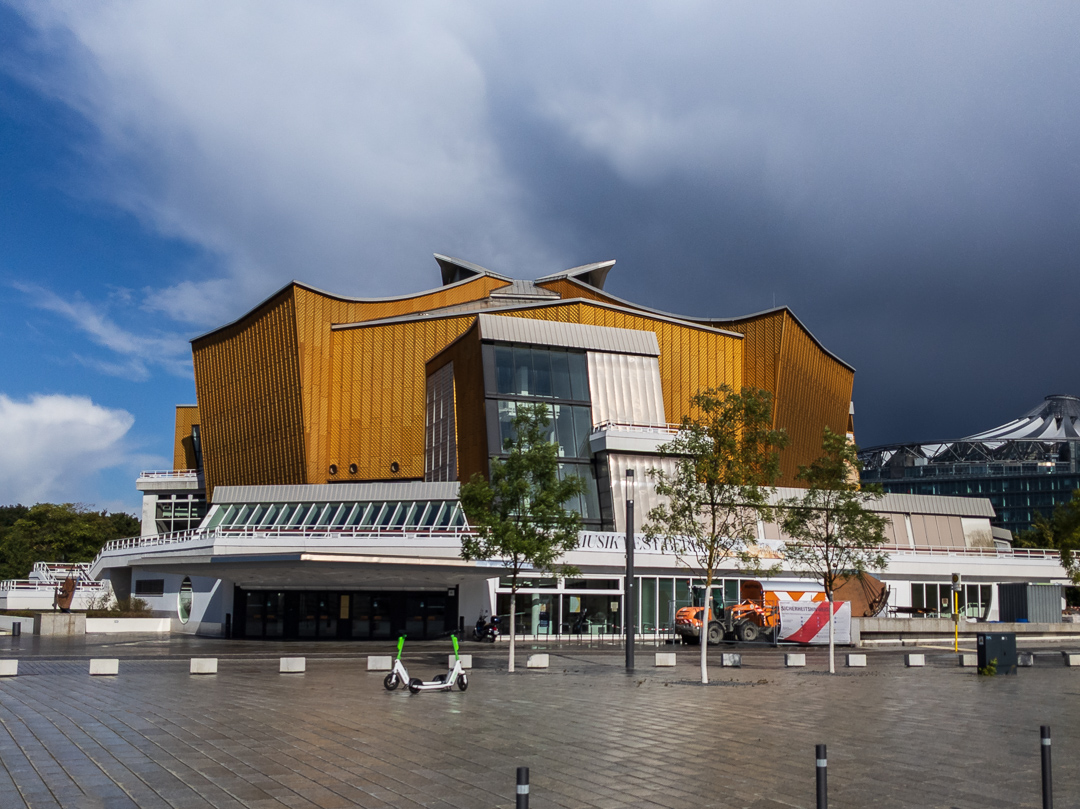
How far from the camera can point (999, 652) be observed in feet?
89.2

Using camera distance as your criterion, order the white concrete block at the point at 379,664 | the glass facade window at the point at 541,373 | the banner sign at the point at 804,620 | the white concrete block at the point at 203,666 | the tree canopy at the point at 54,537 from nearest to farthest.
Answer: the white concrete block at the point at 203,666, the white concrete block at the point at 379,664, the banner sign at the point at 804,620, the glass facade window at the point at 541,373, the tree canopy at the point at 54,537

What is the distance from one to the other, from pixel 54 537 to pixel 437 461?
165 feet

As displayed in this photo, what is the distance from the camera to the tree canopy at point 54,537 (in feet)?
277

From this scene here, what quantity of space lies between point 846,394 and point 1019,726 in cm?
6592

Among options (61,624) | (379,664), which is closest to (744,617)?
(379,664)

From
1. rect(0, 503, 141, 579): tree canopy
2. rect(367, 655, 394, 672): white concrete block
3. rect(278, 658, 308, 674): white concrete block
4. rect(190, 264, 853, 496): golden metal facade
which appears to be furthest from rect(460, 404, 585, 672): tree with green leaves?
rect(0, 503, 141, 579): tree canopy

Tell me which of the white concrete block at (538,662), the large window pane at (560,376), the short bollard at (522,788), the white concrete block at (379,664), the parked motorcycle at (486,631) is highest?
the large window pane at (560,376)

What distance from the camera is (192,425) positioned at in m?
93.3

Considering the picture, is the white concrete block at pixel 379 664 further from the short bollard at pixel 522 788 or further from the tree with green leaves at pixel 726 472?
the short bollard at pixel 522 788

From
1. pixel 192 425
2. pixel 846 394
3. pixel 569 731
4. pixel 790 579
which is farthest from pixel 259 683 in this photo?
pixel 192 425

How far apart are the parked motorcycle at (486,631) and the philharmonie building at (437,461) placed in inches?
80.7

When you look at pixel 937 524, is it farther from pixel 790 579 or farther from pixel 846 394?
pixel 790 579

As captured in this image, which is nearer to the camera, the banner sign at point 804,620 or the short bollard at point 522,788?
the short bollard at point 522,788

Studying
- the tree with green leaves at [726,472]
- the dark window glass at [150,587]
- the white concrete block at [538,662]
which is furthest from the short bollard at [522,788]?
the dark window glass at [150,587]
